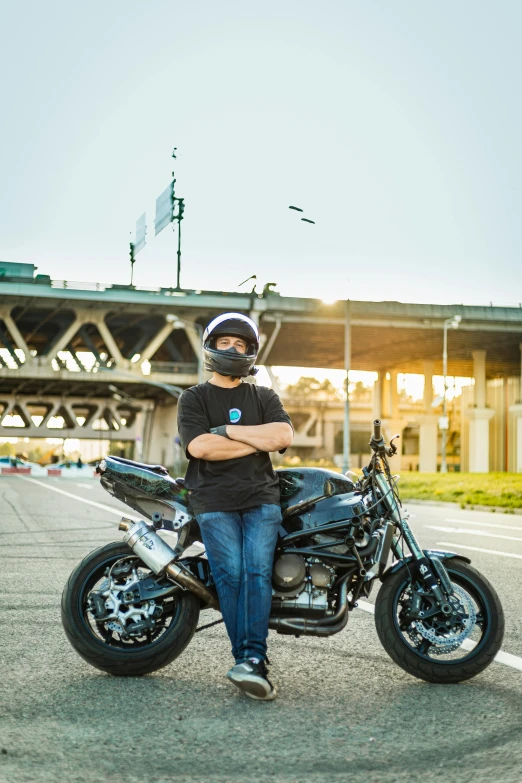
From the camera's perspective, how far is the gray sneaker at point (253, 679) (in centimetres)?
438

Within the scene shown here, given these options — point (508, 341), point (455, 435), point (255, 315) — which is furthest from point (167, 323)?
point (455, 435)

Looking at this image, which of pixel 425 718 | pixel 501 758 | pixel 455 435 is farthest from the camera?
pixel 455 435

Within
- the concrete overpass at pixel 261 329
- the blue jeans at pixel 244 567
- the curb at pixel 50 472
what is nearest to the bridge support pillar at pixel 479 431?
the concrete overpass at pixel 261 329

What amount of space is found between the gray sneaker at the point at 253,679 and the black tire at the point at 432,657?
70cm

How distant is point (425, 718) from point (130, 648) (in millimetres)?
1544

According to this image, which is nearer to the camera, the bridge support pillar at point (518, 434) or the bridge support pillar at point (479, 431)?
the bridge support pillar at point (518, 434)

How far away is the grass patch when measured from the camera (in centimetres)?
2451

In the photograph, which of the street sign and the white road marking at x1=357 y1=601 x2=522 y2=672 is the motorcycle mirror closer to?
the white road marking at x1=357 y1=601 x2=522 y2=672

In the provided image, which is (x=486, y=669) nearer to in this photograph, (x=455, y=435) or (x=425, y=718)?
(x=425, y=718)

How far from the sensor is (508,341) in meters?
72.2

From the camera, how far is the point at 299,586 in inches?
183

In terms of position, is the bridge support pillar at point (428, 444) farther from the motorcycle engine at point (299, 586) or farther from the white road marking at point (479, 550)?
the motorcycle engine at point (299, 586)

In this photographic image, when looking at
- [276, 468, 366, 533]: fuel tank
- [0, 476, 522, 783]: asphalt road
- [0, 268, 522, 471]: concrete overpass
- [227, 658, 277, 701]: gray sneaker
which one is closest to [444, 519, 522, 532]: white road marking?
[0, 476, 522, 783]: asphalt road

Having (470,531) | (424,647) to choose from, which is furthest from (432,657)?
(470,531)
